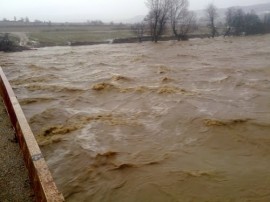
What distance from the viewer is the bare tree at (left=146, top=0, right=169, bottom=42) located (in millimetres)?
42656

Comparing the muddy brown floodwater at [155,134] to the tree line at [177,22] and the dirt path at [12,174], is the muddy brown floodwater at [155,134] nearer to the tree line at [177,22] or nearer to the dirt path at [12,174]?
the dirt path at [12,174]

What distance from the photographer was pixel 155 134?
8703 millimetres

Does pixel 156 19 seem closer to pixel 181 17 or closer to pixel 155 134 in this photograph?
pixel 181 17

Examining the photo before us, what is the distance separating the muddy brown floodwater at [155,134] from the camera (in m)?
6.28

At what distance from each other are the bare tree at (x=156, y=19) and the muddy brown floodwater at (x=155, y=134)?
27.1 m

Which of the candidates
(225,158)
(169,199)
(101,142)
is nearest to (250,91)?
(225,158)

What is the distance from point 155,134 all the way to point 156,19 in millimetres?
35867

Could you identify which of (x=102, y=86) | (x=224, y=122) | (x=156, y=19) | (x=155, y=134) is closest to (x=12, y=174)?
(x=155, y=134)

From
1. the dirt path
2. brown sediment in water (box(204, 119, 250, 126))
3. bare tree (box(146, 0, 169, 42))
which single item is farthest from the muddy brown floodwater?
bare tree (box(146, 0, 169, 42))

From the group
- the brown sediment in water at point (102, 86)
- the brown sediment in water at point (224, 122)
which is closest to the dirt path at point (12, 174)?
the brown sediment in water at point (224, 122)

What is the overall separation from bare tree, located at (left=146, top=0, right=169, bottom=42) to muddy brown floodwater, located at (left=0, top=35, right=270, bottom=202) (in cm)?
2708

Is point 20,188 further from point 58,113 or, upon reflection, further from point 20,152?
point 58,113

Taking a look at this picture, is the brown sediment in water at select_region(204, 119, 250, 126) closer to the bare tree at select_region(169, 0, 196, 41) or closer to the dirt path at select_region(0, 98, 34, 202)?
the dirt path at select_region(0, 98, 34, 202)

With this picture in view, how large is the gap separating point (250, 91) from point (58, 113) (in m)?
7.34
